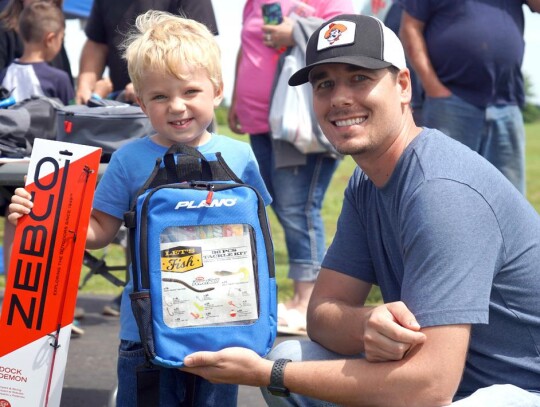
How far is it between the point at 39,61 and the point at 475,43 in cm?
234

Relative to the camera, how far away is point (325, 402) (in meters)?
3.04

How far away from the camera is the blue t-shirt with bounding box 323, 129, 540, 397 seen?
257 centimetres

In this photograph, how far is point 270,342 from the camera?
3131 millimetres

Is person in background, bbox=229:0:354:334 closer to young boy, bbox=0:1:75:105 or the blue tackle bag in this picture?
young boy, bbox=0:1:75:105

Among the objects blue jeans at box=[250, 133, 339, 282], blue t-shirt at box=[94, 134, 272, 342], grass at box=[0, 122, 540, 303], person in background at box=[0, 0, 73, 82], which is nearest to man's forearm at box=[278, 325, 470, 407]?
blue t-shirt at box=[94, 134, 272, 342]

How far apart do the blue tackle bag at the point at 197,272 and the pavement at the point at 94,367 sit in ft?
3.02

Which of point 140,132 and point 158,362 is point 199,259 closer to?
point 158,362

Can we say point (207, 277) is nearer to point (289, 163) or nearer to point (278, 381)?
point (278, 381)

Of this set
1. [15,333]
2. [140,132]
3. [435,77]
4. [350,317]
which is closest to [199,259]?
[350,317]

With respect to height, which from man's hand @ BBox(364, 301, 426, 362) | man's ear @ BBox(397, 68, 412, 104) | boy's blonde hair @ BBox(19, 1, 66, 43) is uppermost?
boy's blonde hair @ BBox(19, 1, 66, 43)

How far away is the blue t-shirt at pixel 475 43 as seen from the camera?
17.6ft

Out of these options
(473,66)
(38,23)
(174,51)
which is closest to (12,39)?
(38,23)

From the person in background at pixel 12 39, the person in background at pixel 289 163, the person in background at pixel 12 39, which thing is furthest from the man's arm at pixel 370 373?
the person in background at pixel 12 39

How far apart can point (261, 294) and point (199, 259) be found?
224mm
